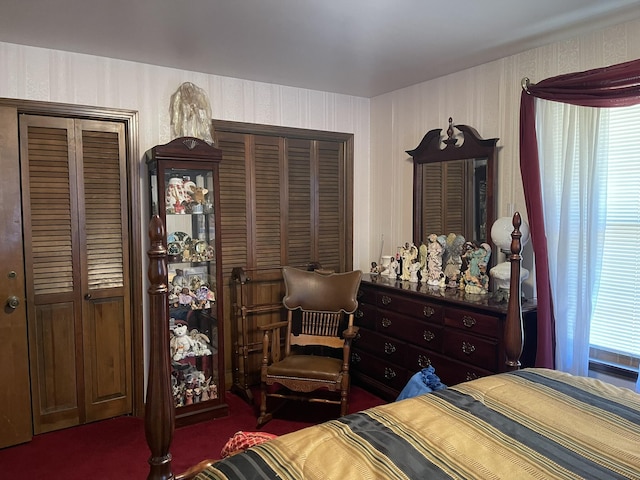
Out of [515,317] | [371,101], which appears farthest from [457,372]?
[371,101]

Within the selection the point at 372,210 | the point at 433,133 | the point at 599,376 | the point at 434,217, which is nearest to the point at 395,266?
the point at 434,217

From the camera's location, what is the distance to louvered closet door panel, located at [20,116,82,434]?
3016 millimetres

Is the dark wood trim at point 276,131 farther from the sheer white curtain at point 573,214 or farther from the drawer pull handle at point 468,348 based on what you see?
the drawer pull handle at point 468,348

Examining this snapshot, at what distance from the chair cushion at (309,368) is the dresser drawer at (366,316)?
518 mm

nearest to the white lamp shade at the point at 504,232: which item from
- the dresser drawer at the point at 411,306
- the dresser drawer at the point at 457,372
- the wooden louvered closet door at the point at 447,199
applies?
the wooden louvered closet door at the point at 447,199

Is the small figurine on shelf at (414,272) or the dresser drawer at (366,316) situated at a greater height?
the small figurine on shelf at (414,272)

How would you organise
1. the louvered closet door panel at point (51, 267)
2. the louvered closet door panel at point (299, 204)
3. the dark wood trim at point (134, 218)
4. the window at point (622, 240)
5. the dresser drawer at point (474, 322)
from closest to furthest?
the window at point (622, 240) → the dresser drawer at point (474, 322) → the louvered closet door panel at point (51, 267) → the dark wood trim at point (134, 218) → the louvered closet door panel at point (299, 204)

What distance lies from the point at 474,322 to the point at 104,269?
2535mm

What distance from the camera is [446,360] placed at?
122 inches

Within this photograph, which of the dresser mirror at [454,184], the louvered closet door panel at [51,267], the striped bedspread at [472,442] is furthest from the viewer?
the dresser mirror at [454,184]

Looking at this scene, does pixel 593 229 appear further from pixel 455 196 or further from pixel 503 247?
pixel 455 196

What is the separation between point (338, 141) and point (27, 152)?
2448mm

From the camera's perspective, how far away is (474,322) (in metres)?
2.89

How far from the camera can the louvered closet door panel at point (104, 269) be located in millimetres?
3201
